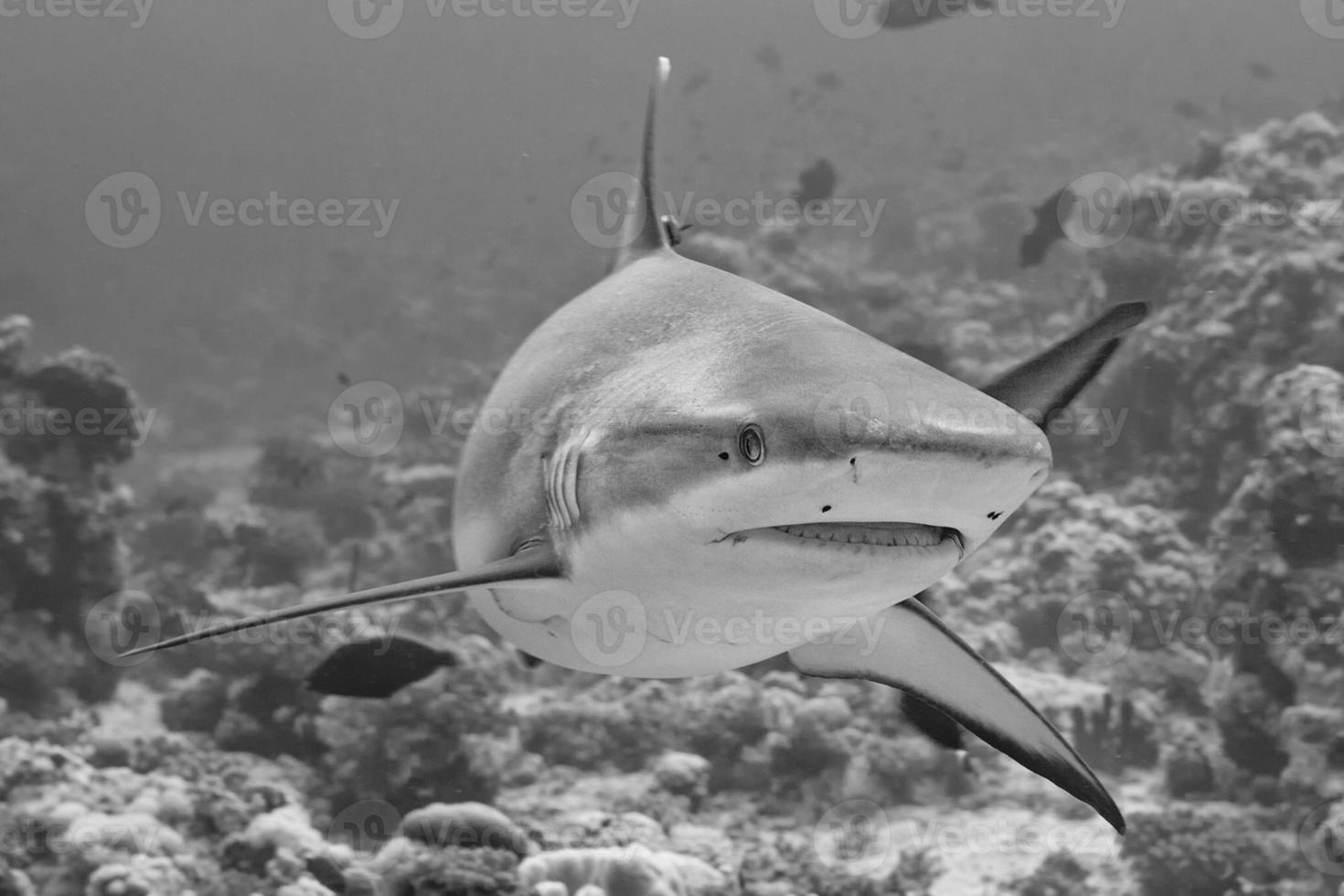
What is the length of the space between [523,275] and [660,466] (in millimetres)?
35571

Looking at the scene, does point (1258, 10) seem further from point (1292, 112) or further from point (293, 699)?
point (293, 699)

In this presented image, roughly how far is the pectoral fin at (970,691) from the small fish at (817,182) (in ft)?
38.1

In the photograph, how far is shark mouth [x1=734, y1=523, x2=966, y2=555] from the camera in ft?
5.83

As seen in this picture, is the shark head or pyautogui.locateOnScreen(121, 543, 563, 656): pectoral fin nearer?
the shark head

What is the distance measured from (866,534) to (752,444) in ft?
0.95

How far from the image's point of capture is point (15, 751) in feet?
19.0

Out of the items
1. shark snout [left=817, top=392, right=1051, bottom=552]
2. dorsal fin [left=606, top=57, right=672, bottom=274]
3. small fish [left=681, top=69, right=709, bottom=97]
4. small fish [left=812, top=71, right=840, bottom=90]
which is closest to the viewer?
shark snout [left=817, top=392, right=1051, bottom=552]

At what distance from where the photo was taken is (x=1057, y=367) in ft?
7.61

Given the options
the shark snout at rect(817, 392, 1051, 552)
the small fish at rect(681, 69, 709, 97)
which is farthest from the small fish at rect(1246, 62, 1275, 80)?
the shark snout at rect(817, 392, 1051, 552)

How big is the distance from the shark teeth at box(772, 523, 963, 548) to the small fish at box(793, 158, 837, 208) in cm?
1242

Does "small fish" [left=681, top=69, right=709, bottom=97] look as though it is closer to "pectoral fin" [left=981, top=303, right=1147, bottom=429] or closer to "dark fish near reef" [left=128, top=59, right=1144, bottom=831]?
"dark fish near reef" [left=128, top=59, right=1144, bottom=831]

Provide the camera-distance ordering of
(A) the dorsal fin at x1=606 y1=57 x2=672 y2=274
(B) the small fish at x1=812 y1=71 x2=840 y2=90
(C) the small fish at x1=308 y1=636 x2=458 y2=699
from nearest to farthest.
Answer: (A) the dorsal fin at x1=606 y1=57 x2=672 y2=274
(C) the small fish at x1=308 y1=636 x2=458 y2=699
(B) the small fish at x1=812 y1=71 x2=840 y2=90

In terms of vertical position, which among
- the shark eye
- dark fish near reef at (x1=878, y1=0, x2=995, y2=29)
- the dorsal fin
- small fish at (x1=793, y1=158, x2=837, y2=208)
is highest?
dark fish near reef at (x1=878, y1=0, x2=995, y2=29)

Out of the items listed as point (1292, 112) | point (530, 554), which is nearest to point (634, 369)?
point (530, 554)
